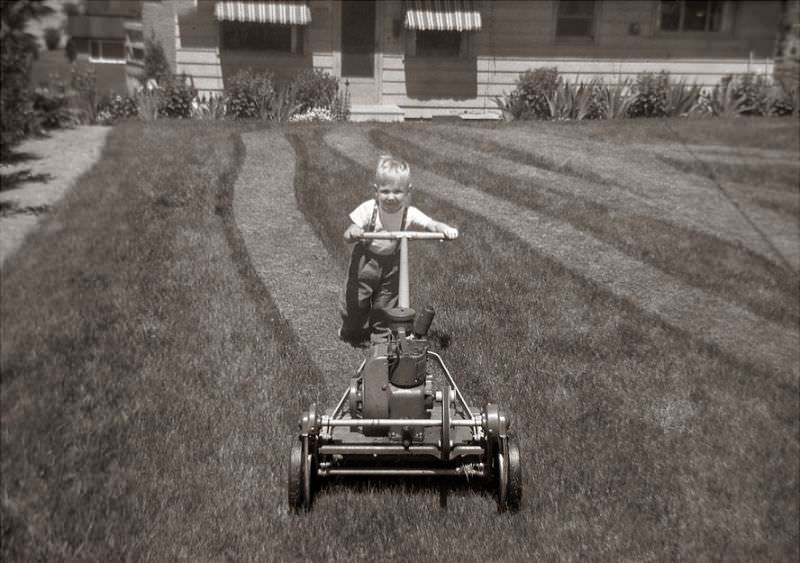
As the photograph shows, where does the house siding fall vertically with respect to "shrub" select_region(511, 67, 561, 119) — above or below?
above

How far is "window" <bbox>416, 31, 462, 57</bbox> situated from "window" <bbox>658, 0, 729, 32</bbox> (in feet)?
15.6

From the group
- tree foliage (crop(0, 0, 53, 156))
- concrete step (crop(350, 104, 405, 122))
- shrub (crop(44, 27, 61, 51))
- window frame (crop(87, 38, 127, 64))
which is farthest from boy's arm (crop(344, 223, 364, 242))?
shrub (crop(44, 27, 61, 51))

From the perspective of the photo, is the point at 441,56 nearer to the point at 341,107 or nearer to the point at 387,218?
the point at 341,107

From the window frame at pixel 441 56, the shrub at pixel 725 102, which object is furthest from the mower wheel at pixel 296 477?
the window frame at pixel 441 56

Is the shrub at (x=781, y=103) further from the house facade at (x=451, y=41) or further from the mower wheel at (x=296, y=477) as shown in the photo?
the mower wheel at (x=296, y=477)

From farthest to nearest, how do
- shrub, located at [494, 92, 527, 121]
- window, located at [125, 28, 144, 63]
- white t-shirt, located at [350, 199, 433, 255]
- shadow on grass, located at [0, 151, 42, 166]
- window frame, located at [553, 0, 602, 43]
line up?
window frame, located at [553, 0, 602, 43] → window, located at [125, 28, 144, 63] → shrub, located at [494, 92, 527, 121] → shadow on grass, located at [0, 151, 42, 166] → white t-shirt, located at [350, 199, 433, 255]

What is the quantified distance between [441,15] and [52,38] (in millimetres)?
9186

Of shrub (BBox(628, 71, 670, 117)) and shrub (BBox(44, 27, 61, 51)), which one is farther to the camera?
shrub (BBox(44, 27, 61, 51))

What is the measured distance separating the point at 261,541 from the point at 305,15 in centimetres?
1411

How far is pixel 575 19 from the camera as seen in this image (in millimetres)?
17953

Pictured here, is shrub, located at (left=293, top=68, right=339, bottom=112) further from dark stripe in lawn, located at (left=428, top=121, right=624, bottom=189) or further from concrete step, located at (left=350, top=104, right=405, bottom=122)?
dark stripe in lawn, located at (left=428, top=121, right=624, bottom=189)

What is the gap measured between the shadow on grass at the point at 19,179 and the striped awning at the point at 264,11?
20.1ft

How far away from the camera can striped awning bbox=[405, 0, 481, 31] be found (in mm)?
16547

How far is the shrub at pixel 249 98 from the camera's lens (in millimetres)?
14344
